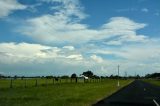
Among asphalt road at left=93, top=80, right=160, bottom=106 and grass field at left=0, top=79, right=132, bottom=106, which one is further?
asphalt road at left=93, top=80, right=160, bottom=106

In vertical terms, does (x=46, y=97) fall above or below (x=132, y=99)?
above

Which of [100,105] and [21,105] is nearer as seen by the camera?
[21,105]

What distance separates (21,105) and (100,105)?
466cm

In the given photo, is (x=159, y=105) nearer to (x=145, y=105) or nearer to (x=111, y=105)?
(x=145, y=105)

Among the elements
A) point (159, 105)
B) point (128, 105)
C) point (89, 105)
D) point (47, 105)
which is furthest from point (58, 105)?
Result: point (159, 105)

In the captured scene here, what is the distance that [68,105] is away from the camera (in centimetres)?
2059

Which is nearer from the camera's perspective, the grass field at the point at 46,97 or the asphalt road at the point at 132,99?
the grass field at the point at 46,97

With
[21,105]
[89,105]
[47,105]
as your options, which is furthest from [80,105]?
[21,105]

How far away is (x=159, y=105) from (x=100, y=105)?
339cm

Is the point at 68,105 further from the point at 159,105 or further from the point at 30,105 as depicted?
the point at 159,105

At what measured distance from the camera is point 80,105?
21047 mm

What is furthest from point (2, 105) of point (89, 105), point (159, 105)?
point (159, 105)

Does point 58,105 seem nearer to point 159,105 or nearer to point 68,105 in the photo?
point 68,105

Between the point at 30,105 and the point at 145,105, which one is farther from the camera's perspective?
the point at 145,105
